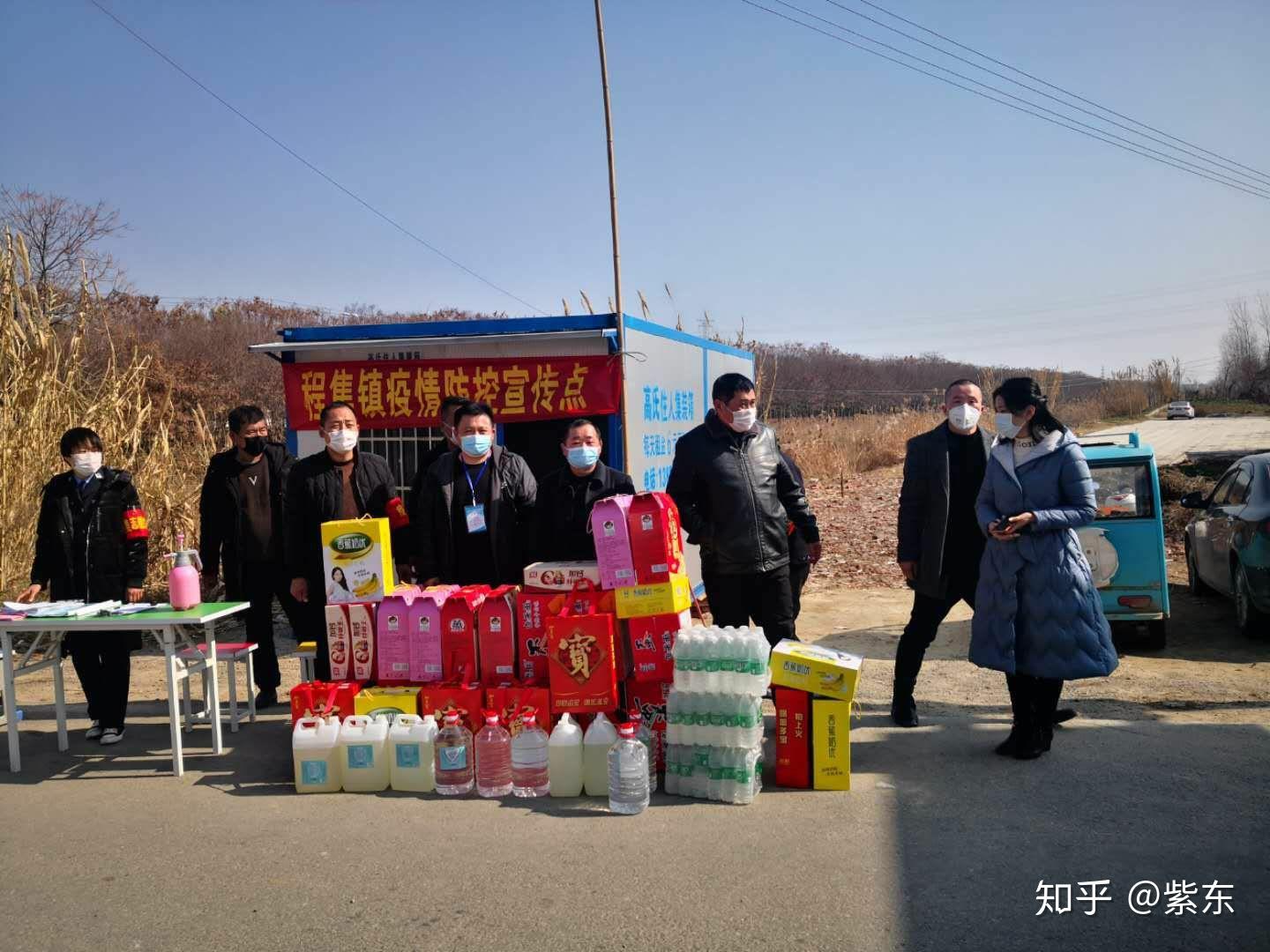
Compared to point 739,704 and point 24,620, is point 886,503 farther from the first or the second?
point 24,620

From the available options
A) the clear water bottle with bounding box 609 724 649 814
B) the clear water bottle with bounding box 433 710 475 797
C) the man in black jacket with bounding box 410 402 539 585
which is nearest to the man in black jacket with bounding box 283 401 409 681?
the man in black jacket with bounding box 410 402 539 585

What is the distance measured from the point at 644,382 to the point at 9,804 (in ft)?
17.9

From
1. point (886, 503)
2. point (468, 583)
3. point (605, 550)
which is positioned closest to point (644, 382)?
point (468, 583)

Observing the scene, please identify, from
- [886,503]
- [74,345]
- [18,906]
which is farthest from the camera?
[886,503]

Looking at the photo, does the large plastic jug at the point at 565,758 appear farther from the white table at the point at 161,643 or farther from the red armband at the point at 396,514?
the white table at the point at 161,643

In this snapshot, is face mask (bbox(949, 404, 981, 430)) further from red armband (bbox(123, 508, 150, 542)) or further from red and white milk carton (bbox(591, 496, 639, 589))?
red armband (bbox(123, 508, 150, 542))

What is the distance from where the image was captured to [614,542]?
5059mm

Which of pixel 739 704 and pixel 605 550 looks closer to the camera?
pixel 739 704

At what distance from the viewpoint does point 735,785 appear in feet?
15.7

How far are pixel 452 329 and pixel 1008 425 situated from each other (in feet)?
16.0

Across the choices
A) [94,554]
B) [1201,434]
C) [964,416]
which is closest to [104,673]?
[94,554]

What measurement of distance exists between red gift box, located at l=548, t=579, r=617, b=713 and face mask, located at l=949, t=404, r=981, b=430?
7.79 feet

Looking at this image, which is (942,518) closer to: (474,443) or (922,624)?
(922,624)

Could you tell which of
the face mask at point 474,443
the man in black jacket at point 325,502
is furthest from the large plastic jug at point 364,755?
the face mask at point 474,443
